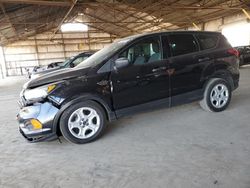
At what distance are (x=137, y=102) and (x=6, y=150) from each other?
2113mm

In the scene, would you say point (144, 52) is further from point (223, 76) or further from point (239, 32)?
point (239, 32)

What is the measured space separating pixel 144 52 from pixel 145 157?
1785 millimetres

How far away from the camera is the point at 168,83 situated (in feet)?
11.6

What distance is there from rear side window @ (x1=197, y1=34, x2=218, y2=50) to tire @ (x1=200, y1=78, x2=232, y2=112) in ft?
2.09

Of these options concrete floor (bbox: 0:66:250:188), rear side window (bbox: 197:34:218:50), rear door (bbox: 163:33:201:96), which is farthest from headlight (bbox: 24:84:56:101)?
rear side window (bbox: 197:34:218:50)

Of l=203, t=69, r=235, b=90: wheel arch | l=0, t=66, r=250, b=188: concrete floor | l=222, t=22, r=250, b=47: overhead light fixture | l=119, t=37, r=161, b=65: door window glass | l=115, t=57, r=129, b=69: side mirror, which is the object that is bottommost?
l=0, t=66, r=250, b=188: concrete floor

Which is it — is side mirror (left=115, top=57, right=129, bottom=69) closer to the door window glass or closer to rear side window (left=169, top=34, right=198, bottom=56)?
the door window glass

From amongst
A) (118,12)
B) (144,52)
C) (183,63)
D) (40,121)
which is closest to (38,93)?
(40,121)

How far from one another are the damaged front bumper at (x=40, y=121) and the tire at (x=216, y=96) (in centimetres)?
277

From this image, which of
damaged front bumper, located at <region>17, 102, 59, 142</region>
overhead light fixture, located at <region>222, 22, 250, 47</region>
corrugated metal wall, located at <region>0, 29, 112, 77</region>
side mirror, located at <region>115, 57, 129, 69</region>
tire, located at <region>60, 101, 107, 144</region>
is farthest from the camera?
corrugated metal wall, located at <region>0, 29, 112, 77</region>

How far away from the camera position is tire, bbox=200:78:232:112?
395 centimetres

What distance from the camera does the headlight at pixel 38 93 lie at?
2.87m

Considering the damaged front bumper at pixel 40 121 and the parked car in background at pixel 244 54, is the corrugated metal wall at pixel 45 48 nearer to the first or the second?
the parked car in background at pixel 244 54

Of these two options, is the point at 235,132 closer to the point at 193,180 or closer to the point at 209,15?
the point at 193,180
